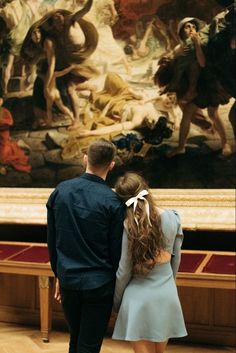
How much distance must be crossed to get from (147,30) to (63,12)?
→ 1.24 metres

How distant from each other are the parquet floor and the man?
2549 mm

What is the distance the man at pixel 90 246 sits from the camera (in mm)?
3045

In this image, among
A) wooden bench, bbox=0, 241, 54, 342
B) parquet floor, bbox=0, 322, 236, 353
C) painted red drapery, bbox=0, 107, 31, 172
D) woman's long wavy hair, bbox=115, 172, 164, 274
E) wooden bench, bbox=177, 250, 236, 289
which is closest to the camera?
woman's long wavy hair, bbox=115, 172, 164, 274

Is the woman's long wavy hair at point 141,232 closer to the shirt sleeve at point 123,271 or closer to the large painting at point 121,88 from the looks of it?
the shirt sleeve at point 123,271

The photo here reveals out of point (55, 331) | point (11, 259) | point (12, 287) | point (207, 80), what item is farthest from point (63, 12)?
point (55, 331)

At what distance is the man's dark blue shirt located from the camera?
3.04m

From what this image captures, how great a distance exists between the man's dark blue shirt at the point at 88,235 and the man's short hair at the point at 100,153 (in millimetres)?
124

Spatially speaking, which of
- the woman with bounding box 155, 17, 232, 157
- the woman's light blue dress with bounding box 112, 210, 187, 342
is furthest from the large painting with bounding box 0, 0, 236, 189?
the woman's light blue dress with bounding box 112, 210, 187, 342

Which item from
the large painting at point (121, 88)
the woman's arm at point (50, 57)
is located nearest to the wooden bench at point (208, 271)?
the large painting at point (121, 88)

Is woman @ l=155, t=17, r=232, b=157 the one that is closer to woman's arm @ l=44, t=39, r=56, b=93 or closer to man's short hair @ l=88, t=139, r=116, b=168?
woman's arm @ l=44, t=39, r=56, b=93

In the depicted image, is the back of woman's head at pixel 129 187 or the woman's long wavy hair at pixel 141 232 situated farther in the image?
the back of woman's head at pixel 129 187

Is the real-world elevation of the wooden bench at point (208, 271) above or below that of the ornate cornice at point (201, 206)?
below

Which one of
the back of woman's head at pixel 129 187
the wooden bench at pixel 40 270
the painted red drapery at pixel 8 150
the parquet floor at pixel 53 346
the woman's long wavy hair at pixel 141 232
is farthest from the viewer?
the painted red drapery at pixel 8 150

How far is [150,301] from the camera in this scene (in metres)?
3.08
